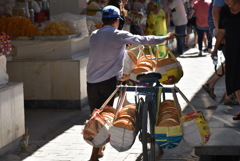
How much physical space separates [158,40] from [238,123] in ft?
6.40

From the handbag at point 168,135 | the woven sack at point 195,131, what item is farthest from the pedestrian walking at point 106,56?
the woven sack at point 195,131

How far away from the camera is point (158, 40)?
6.67 m

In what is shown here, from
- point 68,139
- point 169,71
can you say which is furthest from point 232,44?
point 68,139

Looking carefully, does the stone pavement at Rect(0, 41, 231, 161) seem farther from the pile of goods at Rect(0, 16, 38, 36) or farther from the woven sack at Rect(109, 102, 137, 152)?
the woven sack at Rect(109, 102, 137, 152)

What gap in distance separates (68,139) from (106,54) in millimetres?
1822

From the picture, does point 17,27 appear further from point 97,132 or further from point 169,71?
point 97,132

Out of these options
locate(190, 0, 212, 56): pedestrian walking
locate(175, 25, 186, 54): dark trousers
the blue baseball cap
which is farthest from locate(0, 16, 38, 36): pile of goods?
locate(175, 25, 186, 54): dark trousers

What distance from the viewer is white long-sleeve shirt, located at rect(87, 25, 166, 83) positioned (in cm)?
701

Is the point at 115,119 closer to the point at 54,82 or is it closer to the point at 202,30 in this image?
the point at 54,82

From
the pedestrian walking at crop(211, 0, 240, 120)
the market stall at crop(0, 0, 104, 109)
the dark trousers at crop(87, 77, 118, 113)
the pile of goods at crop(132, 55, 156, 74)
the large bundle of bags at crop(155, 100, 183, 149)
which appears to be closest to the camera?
the large bundle of bags at crop(155, 100, 183, 149)

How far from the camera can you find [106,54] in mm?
7051

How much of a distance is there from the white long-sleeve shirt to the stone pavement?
3.33 ft

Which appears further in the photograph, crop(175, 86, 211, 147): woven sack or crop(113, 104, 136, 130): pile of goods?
crop(113, 104, 136, 130): pile of goods

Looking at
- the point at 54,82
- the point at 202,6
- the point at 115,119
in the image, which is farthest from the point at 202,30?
the point at 115,119
